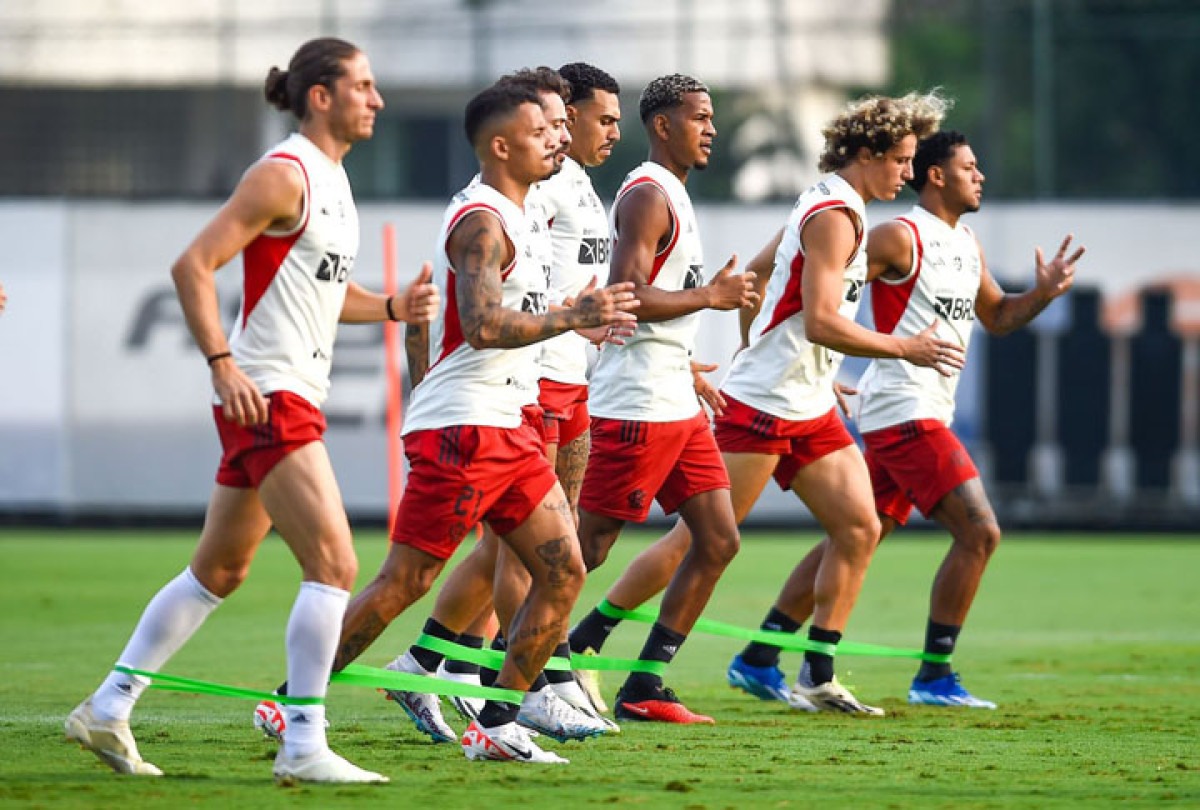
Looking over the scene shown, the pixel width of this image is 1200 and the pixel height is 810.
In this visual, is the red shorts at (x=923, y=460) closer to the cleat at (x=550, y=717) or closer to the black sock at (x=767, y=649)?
the black sock at (x=767, y=649)

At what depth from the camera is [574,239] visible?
889cm

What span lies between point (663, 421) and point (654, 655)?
1016 mm

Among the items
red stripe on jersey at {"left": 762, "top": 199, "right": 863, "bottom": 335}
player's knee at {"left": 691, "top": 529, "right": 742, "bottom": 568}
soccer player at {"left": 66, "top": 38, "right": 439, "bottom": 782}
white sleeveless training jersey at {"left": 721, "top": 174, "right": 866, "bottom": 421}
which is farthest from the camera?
white sleeveless training jersey at {"left": 721, "top": 174, "right": 866, "bottom": 421}

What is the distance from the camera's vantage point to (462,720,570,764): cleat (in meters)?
7.10

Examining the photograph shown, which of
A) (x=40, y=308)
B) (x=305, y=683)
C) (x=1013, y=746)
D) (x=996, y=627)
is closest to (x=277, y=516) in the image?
(x=305, y=683)

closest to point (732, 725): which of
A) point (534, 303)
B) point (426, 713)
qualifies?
point (426, 713)

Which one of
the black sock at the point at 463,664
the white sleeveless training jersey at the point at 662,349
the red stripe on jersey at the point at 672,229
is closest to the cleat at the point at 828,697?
the white sleeveless training jersey at the point at 662,349

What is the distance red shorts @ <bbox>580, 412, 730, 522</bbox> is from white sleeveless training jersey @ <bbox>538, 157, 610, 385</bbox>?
303 millimetres

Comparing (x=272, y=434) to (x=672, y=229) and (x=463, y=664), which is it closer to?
(x=463, y=664)

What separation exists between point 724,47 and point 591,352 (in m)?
7.06

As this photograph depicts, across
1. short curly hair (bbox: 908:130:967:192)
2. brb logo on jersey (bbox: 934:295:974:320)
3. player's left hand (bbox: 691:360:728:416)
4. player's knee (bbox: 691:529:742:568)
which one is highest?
short curly hair (bbox: 908:130:967:192)

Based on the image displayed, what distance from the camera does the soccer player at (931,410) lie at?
970cm

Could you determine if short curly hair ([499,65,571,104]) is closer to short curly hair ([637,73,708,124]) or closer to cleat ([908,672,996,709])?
short curly hair ([637,73,708,124])

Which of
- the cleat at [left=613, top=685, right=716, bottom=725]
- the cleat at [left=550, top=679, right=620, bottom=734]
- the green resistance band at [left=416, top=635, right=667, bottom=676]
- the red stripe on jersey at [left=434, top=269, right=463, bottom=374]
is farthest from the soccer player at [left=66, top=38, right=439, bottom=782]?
the cleat at [left=613, top=685, right=716, bottom=725]
